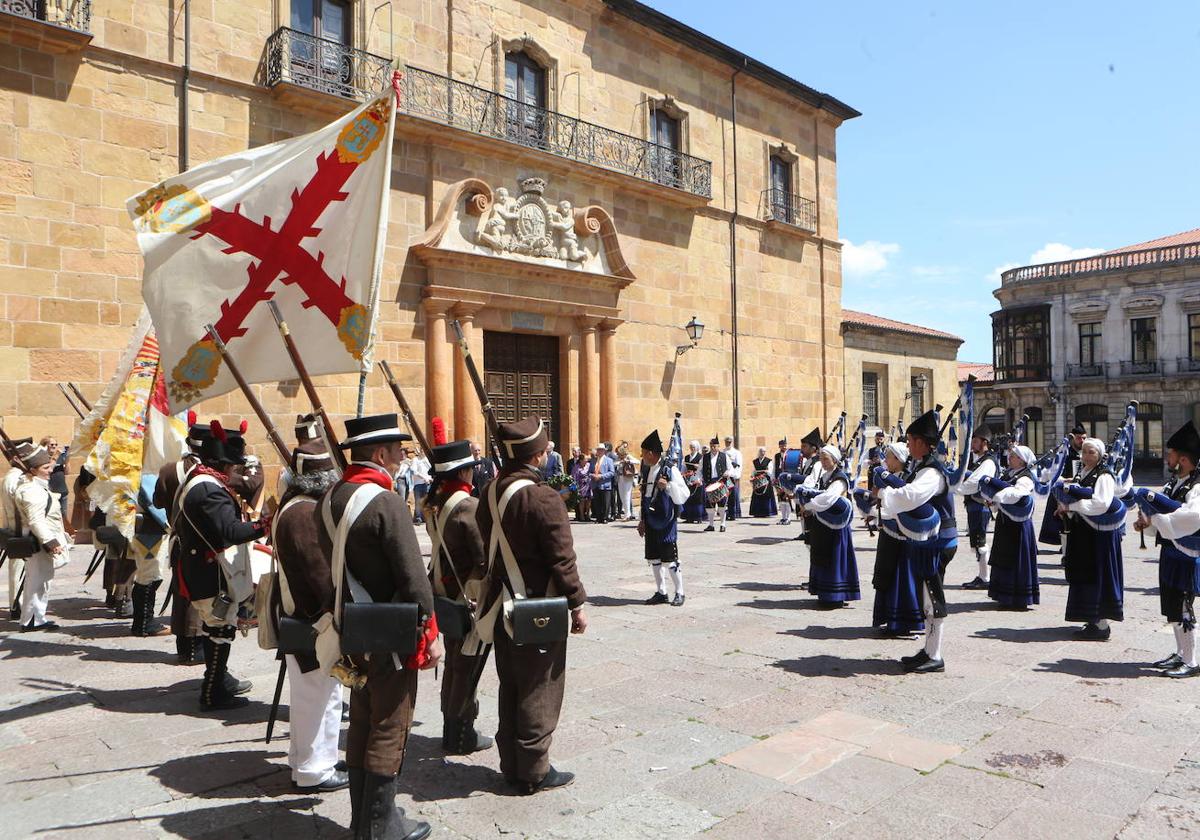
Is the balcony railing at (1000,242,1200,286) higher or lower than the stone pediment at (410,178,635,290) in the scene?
higher

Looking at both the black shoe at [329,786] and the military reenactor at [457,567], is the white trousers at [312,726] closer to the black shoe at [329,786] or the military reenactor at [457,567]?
the black shoe at [329,786]

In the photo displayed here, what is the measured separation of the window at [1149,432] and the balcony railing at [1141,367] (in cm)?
147

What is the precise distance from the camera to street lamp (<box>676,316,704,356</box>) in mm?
19109

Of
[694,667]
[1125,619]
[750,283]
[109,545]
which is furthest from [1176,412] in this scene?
[109,545]

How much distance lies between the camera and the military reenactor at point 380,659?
3553 millimetres

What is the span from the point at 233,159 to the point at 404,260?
932 centimetres

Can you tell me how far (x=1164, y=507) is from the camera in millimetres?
6145

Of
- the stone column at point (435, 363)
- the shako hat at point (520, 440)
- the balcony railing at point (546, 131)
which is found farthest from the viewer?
the balcony railing at point (546, 131)

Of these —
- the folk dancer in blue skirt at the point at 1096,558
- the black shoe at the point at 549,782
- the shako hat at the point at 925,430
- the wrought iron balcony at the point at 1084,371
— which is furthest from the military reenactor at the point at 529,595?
the wrought iron balcony at the point at 1084,371

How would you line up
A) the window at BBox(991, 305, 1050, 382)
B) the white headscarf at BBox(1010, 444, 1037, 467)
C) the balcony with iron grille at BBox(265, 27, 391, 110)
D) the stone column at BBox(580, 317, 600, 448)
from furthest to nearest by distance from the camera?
the window at BBox(991, 305, 1050, 382)
the stone column at BBox(580, 317, 600, 448)
the balcony with iron grille at BBox(265, 27, 391, 110)
the white headscarf at BBox(1010, 444, 1037, 467)

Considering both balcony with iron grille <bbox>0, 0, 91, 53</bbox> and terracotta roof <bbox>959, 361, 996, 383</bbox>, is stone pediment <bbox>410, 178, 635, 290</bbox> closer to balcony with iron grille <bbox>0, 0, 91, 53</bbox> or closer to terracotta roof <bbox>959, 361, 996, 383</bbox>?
balcony with iron grille <bbox>0, 0, 91, 53</bbox>

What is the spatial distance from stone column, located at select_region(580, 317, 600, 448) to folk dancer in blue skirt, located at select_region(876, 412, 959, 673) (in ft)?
36.8

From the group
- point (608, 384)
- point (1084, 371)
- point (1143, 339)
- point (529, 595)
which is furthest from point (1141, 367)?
point (529, 595)

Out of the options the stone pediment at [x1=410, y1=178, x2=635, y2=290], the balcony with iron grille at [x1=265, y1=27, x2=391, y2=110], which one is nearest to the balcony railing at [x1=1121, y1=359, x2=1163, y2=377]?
the stone pediment at [x1=410, y1=178, x2=635, y2=290]
